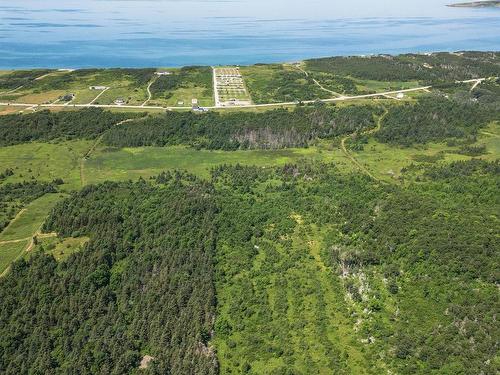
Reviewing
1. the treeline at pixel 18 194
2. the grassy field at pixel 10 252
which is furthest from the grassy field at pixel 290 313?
the treeline at pixel 18 194

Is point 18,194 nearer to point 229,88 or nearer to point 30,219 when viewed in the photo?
point 30,219

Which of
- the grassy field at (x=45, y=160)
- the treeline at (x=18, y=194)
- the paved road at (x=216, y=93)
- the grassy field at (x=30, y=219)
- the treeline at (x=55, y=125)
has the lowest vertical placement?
the grassy field at (x=30, y=219)

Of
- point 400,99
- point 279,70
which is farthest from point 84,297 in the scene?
point 279,70

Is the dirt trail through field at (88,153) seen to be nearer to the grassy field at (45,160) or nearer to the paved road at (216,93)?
the grassy field at (45,160)

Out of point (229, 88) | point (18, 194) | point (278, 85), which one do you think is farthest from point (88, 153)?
point (278, 85)

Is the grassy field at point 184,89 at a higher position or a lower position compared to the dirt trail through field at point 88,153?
higher
